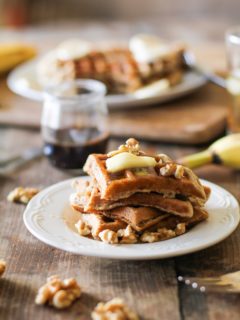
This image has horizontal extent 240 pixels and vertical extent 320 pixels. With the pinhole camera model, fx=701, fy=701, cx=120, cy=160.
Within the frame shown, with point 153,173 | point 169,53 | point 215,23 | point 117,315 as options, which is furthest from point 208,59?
point 117,315

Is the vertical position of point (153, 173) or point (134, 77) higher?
point (153, 173)

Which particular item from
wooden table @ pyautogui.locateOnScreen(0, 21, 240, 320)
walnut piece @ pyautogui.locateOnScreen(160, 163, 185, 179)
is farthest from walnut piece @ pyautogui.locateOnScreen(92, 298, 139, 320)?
walnut piece @ pyautogui.locateOnScreen(160, 163, 185, 179)

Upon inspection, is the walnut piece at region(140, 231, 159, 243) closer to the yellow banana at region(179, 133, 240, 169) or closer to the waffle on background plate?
the yellow banana at region(179, 133, 240, 169)

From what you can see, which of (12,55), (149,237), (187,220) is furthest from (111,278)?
(12,55)

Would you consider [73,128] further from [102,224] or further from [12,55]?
[12,55]

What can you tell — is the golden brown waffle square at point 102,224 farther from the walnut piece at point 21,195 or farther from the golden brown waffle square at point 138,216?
the walnut piece at point 21,195

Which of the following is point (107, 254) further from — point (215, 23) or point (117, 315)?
point (215, 23)
